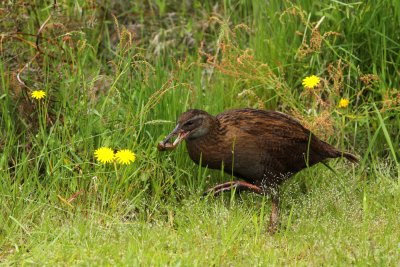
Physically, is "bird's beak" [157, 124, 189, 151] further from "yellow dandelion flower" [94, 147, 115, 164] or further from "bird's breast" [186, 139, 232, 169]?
"yellow dandelion flower" [94, 147, 115, 164]

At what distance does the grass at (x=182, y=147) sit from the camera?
213 inches

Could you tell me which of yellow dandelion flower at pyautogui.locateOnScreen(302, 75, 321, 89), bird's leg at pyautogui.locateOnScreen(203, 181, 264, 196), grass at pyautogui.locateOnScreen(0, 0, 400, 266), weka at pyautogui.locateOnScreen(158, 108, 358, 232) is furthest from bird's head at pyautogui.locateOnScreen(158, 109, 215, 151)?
yellow dandelion flower at pyautogui.locateOnScreen(302, 75, 321, 89)

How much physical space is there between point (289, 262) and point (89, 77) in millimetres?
2468

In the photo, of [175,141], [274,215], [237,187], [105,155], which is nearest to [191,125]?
[175,141]

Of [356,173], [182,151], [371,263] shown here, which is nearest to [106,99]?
[182,151]

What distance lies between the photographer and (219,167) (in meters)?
6.29

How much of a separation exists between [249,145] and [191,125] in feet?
1.28

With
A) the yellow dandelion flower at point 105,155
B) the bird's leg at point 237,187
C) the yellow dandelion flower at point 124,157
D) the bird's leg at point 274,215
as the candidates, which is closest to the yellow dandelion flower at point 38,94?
the yellow dandelion flower at point 105,155

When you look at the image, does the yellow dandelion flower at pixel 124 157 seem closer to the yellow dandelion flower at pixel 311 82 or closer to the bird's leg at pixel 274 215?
the bird's leg at pixel 274 215

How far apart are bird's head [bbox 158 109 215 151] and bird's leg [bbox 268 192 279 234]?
594mm

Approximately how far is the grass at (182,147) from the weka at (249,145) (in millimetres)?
160

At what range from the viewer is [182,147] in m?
6.54

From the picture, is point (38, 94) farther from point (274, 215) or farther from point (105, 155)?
point (274, 215)

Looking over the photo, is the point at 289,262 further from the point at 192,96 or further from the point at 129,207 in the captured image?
the point at 192,96
